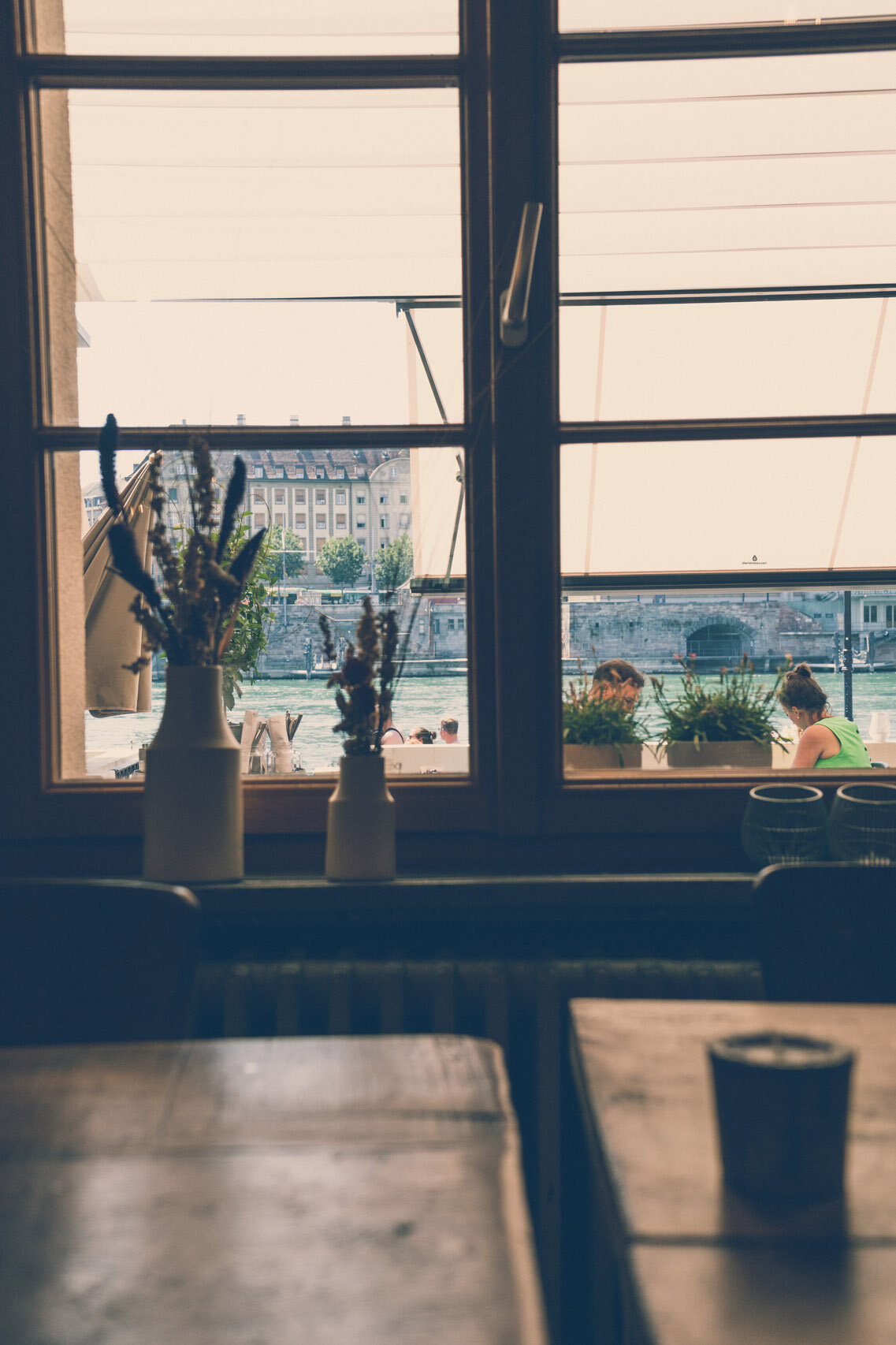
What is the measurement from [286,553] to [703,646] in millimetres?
1133

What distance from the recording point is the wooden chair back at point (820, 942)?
3.76ft

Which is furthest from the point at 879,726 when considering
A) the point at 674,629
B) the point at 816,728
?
the point at 674,629

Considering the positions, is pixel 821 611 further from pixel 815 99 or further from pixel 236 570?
pixel 236 570

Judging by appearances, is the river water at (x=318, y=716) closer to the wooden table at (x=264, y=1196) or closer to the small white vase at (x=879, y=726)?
the wooden table at (x=264, y=1196)

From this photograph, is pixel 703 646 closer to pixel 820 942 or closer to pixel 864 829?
pixel 864 829

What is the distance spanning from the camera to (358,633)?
162 cm

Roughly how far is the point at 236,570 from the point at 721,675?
1.05m

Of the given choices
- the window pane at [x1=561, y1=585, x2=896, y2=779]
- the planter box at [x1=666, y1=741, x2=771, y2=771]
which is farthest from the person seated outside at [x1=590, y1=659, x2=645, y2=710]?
the planter box at [x1=666, y1=741, x2=771, y2=771]

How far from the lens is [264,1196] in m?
0.64

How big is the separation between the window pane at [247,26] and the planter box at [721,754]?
4.43 feet

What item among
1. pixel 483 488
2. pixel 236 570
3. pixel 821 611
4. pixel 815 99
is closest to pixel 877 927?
pixel 483 488

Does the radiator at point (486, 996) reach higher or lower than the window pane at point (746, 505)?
lower

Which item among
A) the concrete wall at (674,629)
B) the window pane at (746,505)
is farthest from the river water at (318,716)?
the window pane at (746,505)

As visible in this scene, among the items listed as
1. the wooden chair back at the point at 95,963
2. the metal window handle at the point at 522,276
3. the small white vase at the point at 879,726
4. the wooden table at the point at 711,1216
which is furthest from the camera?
the small white vase at the point at 879,726
